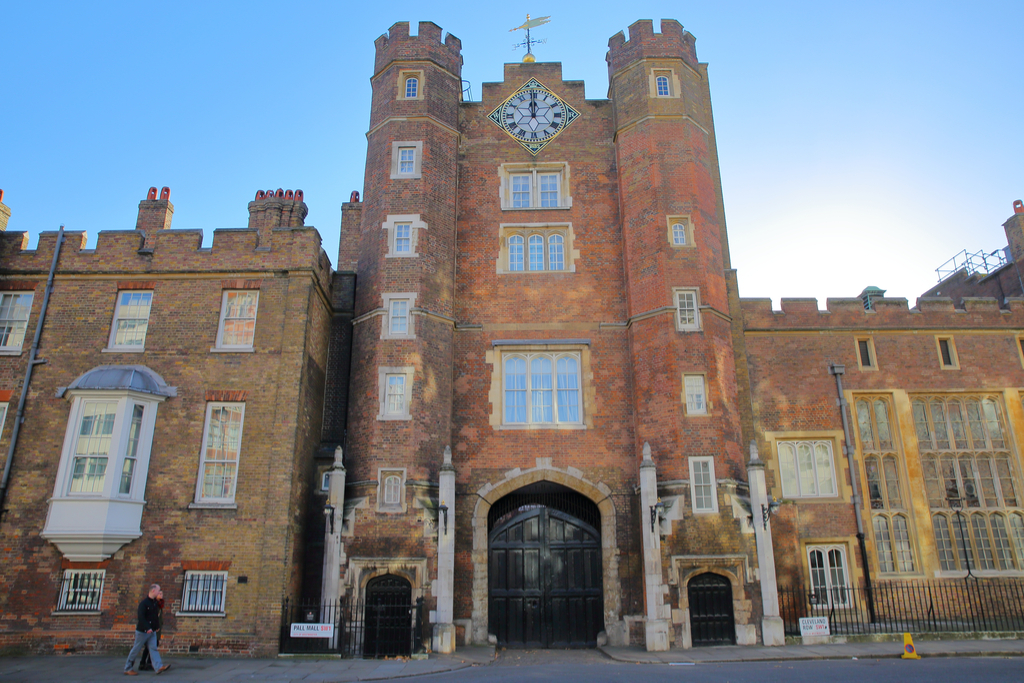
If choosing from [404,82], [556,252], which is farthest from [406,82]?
[556,252]

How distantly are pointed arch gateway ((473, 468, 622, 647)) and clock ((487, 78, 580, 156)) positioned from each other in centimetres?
1171

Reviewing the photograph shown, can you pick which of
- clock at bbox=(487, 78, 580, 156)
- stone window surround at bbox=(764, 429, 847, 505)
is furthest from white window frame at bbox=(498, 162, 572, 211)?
stone window surround at bbox=(764, 429, 847, 505)

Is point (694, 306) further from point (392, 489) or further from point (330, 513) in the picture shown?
point (330, 513)

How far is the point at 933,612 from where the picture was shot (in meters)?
20.0

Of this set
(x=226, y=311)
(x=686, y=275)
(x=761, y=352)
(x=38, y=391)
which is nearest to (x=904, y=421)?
(x=761, y=352)

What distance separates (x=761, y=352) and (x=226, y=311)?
16.3 meters

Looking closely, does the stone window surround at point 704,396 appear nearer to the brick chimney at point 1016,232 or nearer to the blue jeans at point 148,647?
the blue jeans at point 148,647

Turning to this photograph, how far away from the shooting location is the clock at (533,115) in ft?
79.3

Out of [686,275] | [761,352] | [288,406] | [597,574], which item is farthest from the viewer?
[761,352]

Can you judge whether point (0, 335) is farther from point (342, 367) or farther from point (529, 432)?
point (529, 432)

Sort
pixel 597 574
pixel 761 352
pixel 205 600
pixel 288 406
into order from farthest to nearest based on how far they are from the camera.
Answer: pixel 761 352, pixel 597 574, pixel 288 406, pixel 205 600

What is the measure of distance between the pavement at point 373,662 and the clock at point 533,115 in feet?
53.6

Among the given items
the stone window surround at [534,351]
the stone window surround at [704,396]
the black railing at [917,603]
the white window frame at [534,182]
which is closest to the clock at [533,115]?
the white window frame at [534,182]

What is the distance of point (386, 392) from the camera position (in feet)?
63.8
